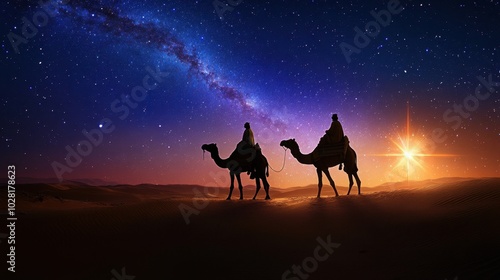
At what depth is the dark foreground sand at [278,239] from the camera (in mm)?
7172

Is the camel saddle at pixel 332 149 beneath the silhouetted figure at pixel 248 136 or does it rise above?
beneath

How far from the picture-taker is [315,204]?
488 inches

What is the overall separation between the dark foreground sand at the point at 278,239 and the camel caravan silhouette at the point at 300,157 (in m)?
2.35

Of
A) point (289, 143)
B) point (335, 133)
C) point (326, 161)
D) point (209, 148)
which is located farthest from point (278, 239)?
point (209, 148)

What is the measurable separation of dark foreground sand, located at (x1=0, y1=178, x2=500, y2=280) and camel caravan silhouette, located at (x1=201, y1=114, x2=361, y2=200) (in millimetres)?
2351

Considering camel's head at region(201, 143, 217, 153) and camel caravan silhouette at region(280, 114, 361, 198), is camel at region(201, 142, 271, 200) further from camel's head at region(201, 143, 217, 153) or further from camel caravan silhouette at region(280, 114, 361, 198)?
camel caravan silhouette at region(280, 114, 361, 198)

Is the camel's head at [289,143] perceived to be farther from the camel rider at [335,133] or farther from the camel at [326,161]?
the camel rider at [335,133]

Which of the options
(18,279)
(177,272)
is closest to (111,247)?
(18,279)

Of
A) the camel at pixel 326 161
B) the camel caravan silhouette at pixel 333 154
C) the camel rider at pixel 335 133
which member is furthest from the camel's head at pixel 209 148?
the camel rider at pixel 335 133

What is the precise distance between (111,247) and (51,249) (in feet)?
5.57

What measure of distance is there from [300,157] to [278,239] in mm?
7207

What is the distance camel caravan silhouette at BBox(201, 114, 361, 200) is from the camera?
49.0 feet

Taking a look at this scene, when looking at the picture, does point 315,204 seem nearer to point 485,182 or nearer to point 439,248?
point 439,248

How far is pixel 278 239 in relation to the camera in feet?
29.9
